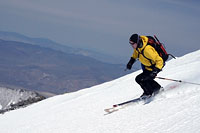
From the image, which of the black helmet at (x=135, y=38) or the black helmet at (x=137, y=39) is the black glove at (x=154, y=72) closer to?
the black helmet at (x=137, y=39)

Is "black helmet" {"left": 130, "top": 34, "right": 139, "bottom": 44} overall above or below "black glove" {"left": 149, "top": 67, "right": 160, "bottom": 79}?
above

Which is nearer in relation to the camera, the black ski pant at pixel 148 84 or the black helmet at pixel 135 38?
the black helmet at pixel 135 38

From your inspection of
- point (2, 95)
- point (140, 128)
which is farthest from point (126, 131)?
point (2, 95)

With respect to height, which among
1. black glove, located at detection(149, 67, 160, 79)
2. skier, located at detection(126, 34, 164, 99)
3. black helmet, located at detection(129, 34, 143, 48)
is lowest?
black glove, located at detection(149, 67, 160, 79)

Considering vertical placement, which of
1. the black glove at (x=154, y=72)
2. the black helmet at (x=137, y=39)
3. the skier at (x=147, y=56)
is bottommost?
the black glove at (x=154, y=72)

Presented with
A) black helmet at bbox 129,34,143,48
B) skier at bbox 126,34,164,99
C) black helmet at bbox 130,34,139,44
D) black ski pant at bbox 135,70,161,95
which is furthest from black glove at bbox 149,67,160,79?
black helmet at bbox 130,34,139,44

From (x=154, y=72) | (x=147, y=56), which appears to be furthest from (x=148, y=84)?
(x=147, y=56)

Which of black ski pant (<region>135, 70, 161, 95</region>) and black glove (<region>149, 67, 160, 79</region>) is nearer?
black glove (<region>149, 67, 160, 79</region>)

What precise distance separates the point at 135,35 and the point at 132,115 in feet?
8.45

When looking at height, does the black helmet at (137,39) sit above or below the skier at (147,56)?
above

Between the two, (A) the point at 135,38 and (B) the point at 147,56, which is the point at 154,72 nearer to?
(B) the point at 147,56

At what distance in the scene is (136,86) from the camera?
1527 cm

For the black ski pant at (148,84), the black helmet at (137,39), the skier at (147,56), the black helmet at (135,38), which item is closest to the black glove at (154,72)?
the skier at (147,56)

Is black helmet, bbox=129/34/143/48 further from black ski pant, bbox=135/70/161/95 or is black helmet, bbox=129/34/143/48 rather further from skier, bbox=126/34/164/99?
black ski pant, bbox=135/70/161/95
